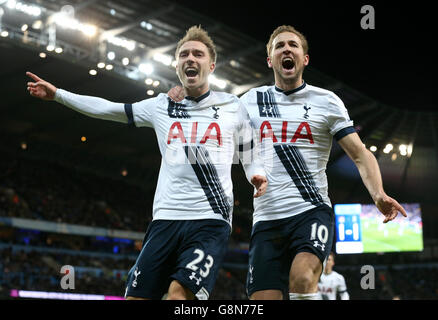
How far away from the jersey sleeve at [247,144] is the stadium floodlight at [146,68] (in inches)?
883

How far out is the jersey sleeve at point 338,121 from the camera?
5.15 metres

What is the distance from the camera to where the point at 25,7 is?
79.7ft

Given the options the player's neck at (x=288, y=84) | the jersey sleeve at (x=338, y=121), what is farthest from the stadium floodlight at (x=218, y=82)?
the jersey sleeve at (x=338, y=121)

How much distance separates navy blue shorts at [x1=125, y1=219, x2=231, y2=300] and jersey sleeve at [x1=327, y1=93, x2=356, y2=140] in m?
1.31

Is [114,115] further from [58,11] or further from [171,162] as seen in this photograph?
[58,11]

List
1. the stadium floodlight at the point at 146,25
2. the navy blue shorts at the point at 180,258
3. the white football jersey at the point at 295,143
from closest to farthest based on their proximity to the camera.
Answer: the navy blue shorts at the point at 180,258
the white football jersey at the point at 295,143
the stadium floodlight at the point at 146,25

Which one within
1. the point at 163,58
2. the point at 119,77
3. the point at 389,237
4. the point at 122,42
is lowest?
the point at 389,237

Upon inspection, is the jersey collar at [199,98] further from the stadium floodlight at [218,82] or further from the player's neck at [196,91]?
the stadium floodlight at [218,82]

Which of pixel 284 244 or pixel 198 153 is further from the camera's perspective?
pixel 284 244

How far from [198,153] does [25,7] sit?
71.5 ft

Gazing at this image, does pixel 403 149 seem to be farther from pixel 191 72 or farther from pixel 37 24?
pixel 191 72

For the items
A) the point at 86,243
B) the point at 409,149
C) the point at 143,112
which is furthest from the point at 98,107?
the point at 409,149

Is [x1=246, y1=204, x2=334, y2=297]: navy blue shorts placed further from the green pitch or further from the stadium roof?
the green pitch
